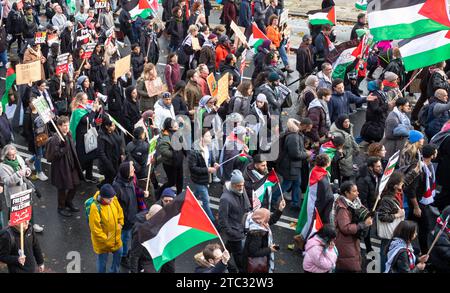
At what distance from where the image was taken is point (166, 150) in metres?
11.8

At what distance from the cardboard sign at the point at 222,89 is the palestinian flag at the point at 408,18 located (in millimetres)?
2848

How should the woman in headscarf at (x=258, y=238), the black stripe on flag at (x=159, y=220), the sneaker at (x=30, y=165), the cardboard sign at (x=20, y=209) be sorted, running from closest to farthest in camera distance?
the black stripe on flag at (x=159, y=220), the cardboard sign at (x=20, y=209), the woman in headscarf at (x=258, y=238), the sneaker at (x=30, y=165)

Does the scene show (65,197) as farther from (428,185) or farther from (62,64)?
(428,185)

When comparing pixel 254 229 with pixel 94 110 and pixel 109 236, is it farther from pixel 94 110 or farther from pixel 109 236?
pixel 94 110

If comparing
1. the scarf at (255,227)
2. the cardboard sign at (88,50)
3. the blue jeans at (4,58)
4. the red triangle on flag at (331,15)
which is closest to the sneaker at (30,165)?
the cardboard sign at (88,50)

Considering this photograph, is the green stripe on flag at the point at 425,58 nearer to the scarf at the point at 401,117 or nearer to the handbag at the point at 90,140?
the scarf at the point at 401,117

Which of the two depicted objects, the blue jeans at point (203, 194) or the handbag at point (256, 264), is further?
the blue jeans at point (203, 194)

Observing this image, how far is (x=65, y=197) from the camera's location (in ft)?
39.9

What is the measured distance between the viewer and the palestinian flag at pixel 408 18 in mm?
12523

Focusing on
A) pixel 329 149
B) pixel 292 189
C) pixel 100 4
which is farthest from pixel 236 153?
pixel 100 4

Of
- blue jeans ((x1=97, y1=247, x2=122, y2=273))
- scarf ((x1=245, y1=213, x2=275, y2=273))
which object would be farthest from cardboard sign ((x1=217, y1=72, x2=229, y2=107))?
scarf ((x1=245, y1=213, x2=275, y2=273))

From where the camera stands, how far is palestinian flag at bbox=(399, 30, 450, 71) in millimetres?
12602

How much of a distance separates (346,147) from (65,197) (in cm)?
466

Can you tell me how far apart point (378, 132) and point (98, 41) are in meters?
7.26
